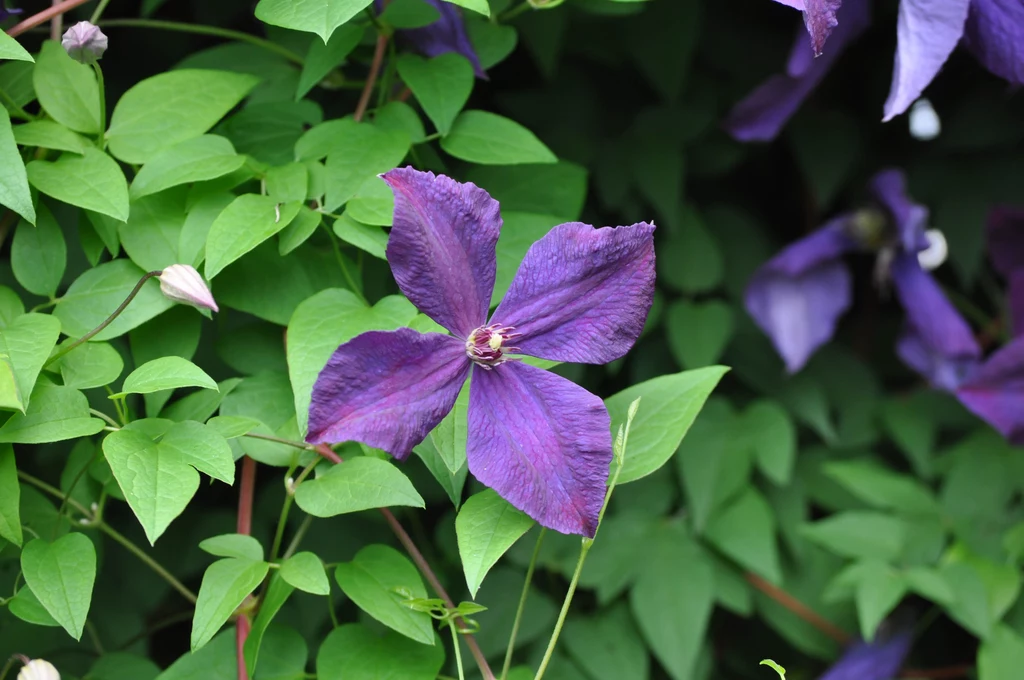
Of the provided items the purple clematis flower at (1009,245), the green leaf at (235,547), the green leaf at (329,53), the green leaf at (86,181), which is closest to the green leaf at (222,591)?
the green leaf at (235,547)

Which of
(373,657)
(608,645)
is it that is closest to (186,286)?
(373,657)

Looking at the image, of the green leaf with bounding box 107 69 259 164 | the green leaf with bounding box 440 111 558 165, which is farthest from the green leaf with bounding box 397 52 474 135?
the green leaf with bounding box 107 69 259 164

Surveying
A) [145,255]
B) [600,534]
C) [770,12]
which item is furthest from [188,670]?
[770,12]

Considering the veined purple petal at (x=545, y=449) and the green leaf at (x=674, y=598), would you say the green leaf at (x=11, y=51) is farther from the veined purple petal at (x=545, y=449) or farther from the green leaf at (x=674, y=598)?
the green leaf at (x=674, y=598)

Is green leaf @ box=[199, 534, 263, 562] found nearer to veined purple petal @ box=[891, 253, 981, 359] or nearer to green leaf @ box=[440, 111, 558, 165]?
green leaf @ box=[440, 111, 558, 165]

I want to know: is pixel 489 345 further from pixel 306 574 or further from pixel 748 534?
pixel 748 534

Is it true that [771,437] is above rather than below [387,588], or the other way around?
below

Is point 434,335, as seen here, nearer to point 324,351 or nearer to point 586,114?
point 324,351
